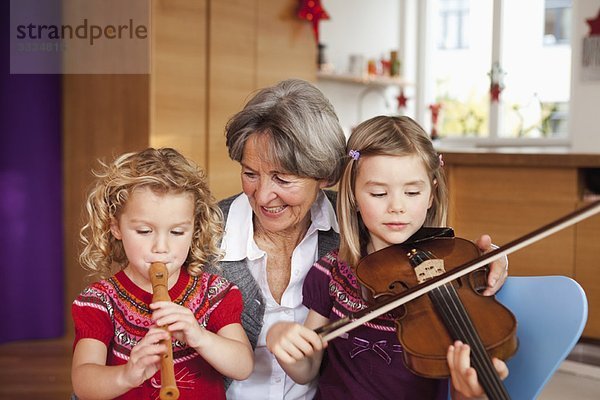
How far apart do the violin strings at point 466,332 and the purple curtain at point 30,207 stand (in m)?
3.28

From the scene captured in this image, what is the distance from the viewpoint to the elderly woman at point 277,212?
65.6 inches

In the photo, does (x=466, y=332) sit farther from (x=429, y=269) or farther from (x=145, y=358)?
(x=145, y=358)

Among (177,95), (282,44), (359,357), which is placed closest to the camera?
(359,357)

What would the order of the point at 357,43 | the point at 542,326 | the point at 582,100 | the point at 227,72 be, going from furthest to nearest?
the point at 357,43 < the point at 582,100 < the point at 227,72 < the point at 542,326

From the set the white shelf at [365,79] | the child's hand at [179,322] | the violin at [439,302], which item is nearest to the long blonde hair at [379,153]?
the violin at [439,302]

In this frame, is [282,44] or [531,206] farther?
[282,44]

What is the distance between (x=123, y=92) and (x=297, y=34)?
4.96 ft

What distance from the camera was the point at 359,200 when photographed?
1.53 metres

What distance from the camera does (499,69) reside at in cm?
628

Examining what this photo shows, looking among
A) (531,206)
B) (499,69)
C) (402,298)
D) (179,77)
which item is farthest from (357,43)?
(402,298)

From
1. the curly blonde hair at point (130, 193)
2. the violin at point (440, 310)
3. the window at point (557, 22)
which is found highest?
the window at point (557, 22)

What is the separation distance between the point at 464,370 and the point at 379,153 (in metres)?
0.50

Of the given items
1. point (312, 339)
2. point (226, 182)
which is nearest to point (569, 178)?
point (226, 182)

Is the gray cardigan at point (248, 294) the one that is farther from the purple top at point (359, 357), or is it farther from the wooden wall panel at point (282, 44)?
the wooden wall panel at point (282, 44)
